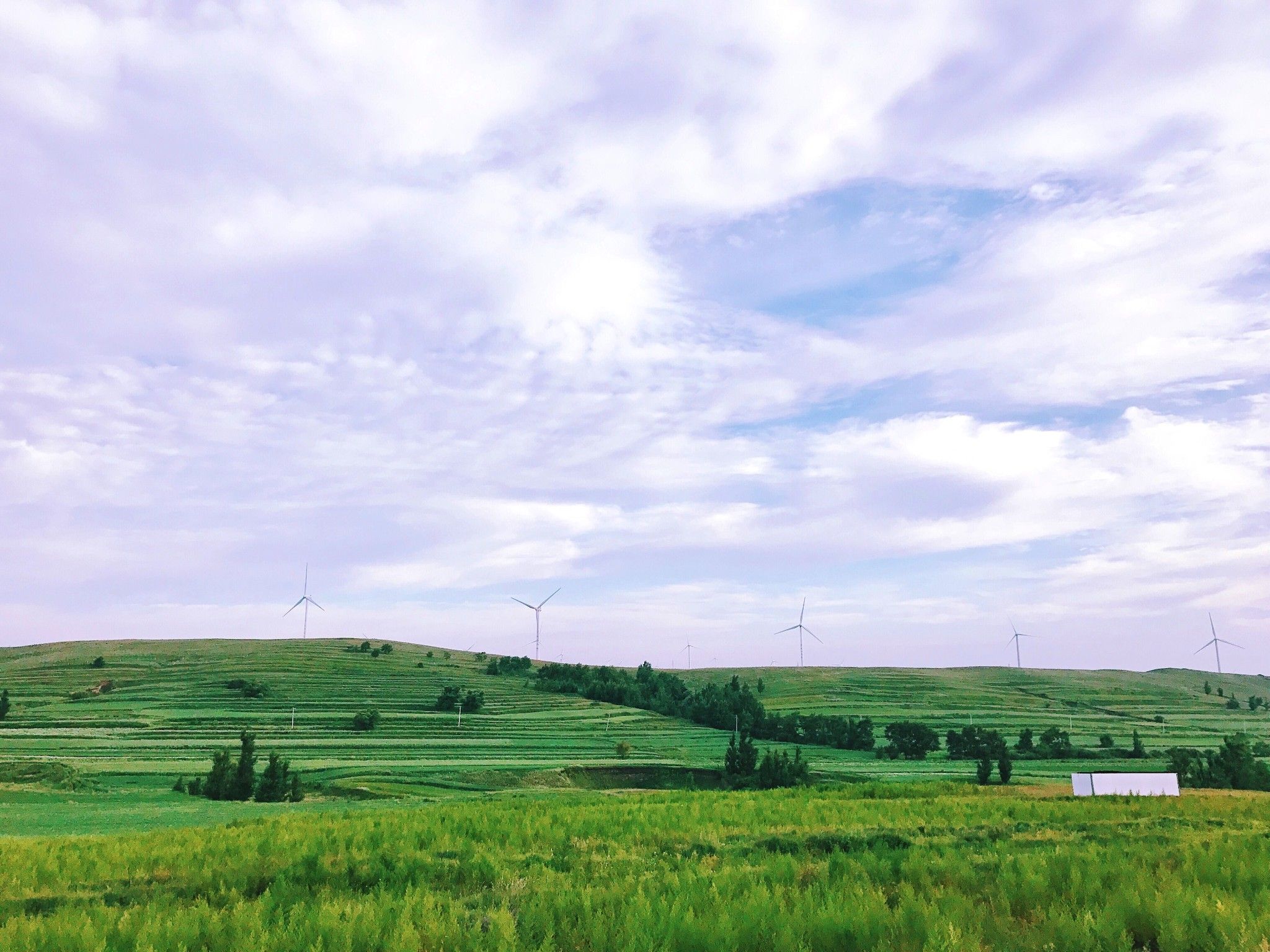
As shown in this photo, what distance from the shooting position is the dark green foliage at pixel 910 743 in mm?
132125

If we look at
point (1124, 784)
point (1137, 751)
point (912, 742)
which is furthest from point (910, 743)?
point (1124, 784)

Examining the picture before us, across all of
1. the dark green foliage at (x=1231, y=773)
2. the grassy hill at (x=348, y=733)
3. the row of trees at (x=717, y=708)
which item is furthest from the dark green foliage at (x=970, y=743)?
the dark green foliage at (x=1231, y=773)

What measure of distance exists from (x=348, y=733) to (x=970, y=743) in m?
97.6

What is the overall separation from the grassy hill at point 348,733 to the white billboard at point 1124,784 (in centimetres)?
3710

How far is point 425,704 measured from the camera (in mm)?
157375

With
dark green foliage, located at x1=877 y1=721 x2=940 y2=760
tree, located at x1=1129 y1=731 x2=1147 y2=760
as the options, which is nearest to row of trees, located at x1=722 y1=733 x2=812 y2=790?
dark green foliage, located at x1=877 y1=721 x2=940 y2=760

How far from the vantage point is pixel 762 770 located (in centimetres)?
8075

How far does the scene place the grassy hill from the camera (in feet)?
212

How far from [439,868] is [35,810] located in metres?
38.2

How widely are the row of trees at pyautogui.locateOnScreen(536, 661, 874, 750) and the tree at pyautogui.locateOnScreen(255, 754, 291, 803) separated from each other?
7497 cm

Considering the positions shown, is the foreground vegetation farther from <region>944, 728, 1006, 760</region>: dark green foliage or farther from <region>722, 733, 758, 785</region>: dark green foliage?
<region>944, 728, 1006, 760</region>: dark green foliage

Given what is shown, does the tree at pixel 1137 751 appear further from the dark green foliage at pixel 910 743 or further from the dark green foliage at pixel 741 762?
the dark green foliage at pixel 741 762

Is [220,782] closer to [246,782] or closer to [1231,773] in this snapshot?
[246,782]

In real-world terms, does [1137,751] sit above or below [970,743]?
below
